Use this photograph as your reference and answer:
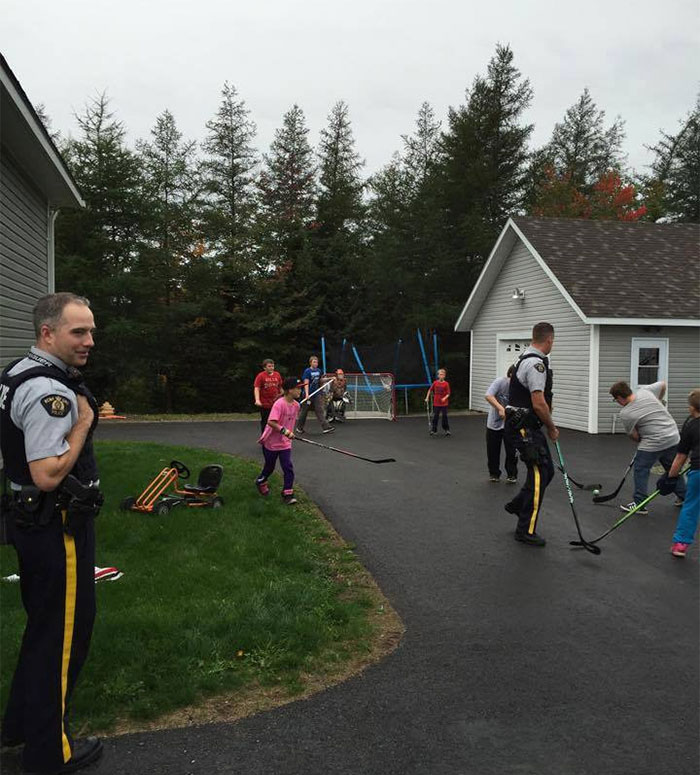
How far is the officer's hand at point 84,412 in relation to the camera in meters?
2.85

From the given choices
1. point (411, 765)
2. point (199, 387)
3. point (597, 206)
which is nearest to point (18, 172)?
point (411, 765)

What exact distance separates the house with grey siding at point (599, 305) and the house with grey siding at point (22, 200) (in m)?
12.0

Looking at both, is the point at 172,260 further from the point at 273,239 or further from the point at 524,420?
the point at 524,420

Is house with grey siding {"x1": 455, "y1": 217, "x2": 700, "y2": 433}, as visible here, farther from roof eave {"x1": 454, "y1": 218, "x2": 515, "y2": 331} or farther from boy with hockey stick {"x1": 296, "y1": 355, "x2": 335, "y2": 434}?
boy with hockey stick {"x1": 296, "y1": 355, "x2": 335, "y2": 434}

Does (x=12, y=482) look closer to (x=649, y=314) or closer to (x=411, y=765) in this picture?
(x=411, y=765)

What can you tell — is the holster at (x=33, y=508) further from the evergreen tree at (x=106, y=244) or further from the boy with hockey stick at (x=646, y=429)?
the evergreen tree at (x=106, y=244)

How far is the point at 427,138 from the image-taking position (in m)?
35.0

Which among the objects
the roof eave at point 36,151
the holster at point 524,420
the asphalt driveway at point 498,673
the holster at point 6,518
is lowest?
the asphalt driveway at point 498,673

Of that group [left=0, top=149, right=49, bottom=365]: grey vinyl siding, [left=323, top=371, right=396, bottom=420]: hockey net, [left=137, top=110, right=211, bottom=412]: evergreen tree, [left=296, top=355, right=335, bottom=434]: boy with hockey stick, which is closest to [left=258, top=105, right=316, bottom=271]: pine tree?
[left=137, top=110, right=211, bottom=412]: evergreen tree

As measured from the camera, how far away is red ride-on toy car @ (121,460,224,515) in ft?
24.3

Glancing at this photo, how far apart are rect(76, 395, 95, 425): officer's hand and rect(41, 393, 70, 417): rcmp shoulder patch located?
115 millimetres

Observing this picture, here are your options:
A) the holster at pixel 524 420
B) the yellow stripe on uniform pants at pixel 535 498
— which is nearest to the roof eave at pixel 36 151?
the holster at pixel 524 420

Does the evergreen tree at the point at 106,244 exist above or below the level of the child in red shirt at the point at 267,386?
above

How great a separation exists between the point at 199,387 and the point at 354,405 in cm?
911
